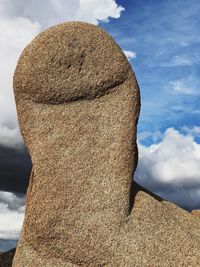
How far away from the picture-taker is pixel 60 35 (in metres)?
10.0

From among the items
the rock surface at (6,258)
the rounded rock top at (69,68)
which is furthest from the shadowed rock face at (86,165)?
the rock surface at (6,258)

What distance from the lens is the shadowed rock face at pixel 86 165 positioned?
373 inches

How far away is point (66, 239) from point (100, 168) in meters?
1.42

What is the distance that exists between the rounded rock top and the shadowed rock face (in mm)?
19

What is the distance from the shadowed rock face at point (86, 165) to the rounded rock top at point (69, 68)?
0.7 inches

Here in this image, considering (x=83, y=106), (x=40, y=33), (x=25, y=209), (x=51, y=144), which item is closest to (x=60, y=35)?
(x=40, y=33)

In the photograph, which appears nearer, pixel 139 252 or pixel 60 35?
pixel 139 252

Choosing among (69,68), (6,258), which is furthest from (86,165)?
(6,258)

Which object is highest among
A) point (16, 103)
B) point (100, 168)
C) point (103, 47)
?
point (103, 47)

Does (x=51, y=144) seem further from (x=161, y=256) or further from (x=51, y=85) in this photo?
(x=161, y=256)

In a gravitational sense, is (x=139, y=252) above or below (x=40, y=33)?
below

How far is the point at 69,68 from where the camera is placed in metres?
10.0

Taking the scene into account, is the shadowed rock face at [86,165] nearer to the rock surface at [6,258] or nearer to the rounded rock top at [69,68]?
the rounded rock top at [69,68]

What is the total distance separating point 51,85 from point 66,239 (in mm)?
2892
